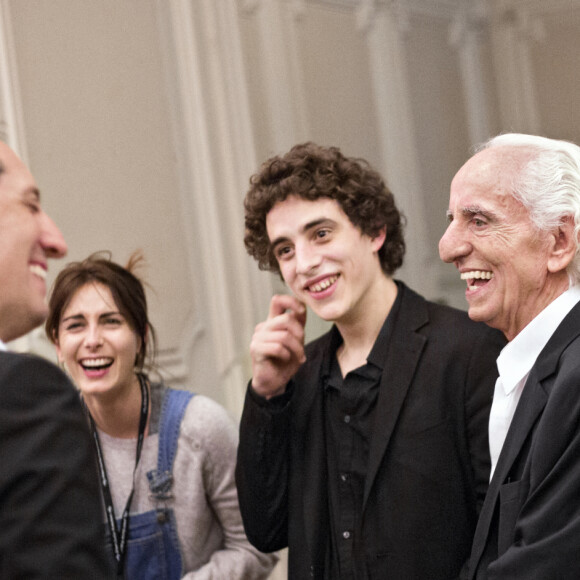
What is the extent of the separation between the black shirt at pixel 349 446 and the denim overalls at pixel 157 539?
461mm

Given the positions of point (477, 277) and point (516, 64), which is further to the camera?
point (516, 64)

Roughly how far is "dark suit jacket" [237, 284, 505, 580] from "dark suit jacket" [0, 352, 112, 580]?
3.38 feet

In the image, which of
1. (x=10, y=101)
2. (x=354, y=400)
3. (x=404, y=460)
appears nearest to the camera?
(x=404, y=460)

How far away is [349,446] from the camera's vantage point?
197 cm

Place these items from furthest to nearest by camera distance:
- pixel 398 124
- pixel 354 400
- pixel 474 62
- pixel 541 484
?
pixel 474 62
pixel 398 124
pixel 354 400
pixel 541 484

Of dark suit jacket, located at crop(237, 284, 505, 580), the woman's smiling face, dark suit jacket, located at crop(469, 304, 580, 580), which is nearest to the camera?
dark suit jacket, located at crop(469, 304, 580, 580)

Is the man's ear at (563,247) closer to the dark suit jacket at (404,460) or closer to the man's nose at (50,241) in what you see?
the dark suit jacket at (404,460)

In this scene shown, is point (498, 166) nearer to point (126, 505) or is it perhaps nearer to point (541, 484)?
point (541, 484)

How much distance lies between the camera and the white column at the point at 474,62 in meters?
5.42

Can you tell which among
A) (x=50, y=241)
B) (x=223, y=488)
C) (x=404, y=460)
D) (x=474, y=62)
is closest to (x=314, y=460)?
(x=404, y=460)

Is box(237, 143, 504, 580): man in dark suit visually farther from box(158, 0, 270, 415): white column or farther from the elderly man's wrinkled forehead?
box(158, 0, 270, 415): white column

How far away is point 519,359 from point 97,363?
1.15 m

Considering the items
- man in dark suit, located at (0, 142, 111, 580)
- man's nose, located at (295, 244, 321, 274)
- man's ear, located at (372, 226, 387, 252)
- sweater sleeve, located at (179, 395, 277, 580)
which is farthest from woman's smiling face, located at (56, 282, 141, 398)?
man in dark suit, located at (0, 142, 111, 580)

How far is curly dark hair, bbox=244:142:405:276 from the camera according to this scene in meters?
2.12
